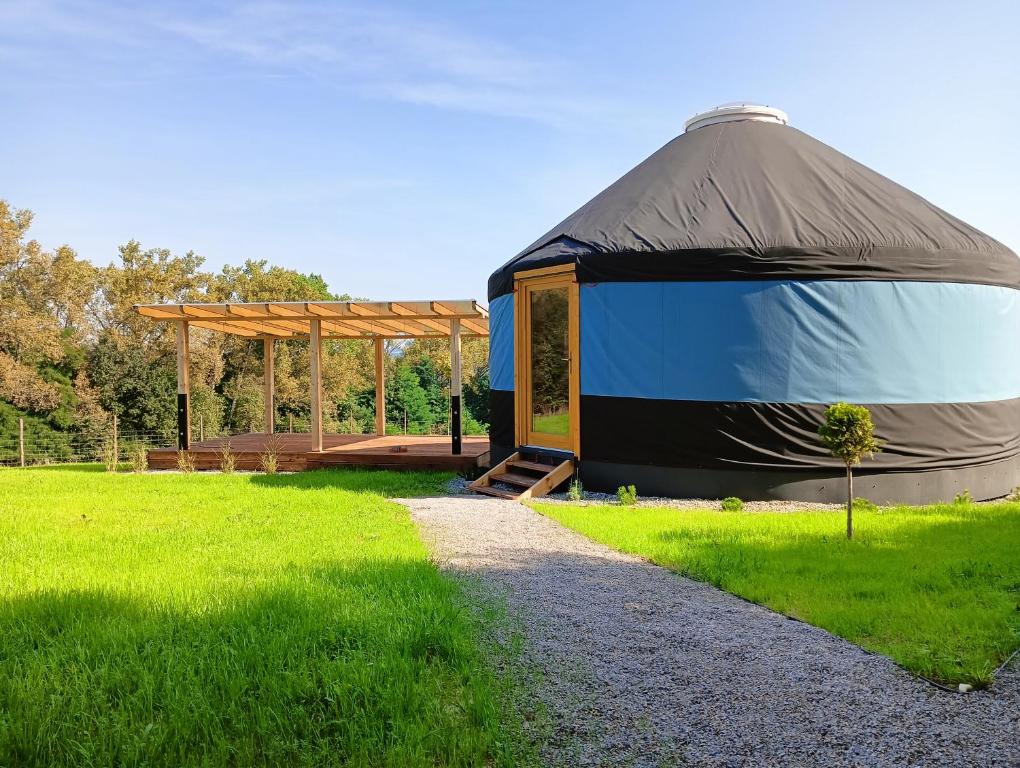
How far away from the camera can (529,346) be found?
25.8ft

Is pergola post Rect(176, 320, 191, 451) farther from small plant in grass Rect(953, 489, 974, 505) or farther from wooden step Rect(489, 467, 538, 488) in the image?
small plant in grass Rect(953, 489, 974, 505)

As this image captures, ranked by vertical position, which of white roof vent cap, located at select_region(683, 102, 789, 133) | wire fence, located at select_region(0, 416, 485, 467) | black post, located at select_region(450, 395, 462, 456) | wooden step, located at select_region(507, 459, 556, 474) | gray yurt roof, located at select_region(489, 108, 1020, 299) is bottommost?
wire fence, located at select_region(0, 416, 485, 467)

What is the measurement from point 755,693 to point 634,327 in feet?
15.7

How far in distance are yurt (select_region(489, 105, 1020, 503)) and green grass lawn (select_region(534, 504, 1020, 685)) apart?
822 millimetres

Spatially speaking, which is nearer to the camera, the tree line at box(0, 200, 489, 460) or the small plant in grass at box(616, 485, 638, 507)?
the small plant in grass at box(616, 485, 638, 507)

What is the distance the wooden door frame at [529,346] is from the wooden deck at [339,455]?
155 centimetres

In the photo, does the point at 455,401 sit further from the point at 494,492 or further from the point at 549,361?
the point at 494,492

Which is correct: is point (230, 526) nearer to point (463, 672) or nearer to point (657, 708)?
point (463, 672)

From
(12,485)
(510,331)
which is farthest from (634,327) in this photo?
(12,485)

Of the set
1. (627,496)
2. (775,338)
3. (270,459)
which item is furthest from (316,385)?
(775,338)

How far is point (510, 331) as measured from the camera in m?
8.12

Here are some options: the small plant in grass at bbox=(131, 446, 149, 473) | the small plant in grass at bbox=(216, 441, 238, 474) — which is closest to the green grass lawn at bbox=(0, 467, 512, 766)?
the small plant in grass at bbox=(216, 441, 238, 474)

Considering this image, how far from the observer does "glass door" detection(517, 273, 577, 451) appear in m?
7.43

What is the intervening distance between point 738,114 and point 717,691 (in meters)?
7.69
